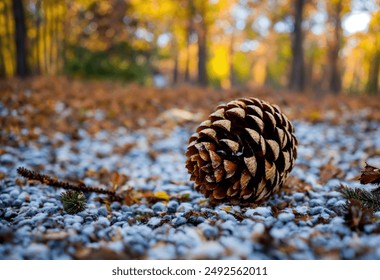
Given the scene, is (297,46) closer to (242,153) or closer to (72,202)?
(242,153)

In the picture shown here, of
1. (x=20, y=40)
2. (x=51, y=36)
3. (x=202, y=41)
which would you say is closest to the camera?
(x=20, y=40)

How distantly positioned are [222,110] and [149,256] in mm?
1167

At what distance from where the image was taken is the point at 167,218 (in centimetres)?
203

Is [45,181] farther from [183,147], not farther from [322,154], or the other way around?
[322,154]

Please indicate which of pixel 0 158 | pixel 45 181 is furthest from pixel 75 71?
pixel 45 181

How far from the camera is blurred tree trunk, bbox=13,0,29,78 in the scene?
26.3ft

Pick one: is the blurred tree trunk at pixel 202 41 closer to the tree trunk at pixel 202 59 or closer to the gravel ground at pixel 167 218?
the tree trunk at pixel 202 59

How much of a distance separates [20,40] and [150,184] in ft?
24.1

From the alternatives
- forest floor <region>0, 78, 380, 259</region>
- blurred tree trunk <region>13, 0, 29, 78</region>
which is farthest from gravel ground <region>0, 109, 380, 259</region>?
blurred tree trunk <region>13, 0, 29, 78</region>

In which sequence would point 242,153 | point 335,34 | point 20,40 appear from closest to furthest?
1. point 242,153
2. point 20,40
3. point 335,34

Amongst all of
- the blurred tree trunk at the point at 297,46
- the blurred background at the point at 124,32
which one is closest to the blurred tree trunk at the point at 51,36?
the blurred background at the point at 124,32

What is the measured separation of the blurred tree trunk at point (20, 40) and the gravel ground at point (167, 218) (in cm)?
518

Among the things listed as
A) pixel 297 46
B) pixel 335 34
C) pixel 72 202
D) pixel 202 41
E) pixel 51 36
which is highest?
pixel 335 34

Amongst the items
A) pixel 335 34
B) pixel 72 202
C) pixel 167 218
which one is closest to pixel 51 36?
pixel 335 34
